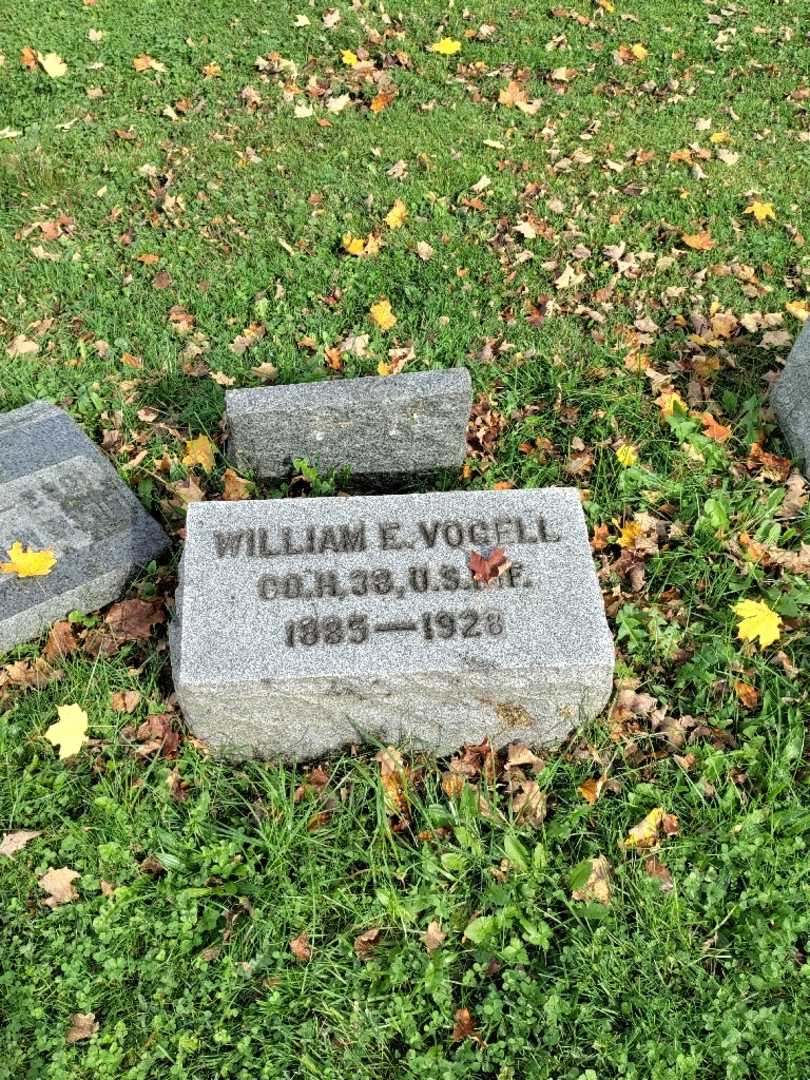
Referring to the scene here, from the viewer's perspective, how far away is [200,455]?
372 cm

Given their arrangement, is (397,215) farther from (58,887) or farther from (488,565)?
(58,887)

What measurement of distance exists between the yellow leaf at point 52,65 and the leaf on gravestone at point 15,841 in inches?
220

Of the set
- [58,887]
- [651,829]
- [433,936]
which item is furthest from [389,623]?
[58,887]

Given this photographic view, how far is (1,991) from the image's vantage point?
239cm

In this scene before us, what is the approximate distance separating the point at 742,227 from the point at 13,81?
5.13 m

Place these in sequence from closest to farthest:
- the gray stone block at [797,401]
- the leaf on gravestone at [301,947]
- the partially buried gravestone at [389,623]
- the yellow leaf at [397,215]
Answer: the leaf on gravestone at [301,947], the partially buried gravestone at [389,623], the gray stone block at [797,401], the yellow leaf at [397,215]

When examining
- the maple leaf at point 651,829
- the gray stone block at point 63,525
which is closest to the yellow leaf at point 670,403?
the maple leaf at point 651,829

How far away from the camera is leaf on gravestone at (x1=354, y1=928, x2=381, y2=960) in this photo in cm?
247

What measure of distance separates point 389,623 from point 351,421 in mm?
1090

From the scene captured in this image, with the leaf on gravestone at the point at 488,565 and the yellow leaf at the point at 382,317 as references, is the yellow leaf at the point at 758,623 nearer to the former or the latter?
the leaf on gravestone at the point at 488,565

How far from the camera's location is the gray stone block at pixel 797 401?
3703 mm

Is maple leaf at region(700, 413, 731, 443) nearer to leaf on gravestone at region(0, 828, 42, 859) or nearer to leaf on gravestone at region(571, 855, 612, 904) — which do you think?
leaf on gravestone at region(571, 855, 612, 904)

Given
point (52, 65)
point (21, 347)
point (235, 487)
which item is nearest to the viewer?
point (235, 487)

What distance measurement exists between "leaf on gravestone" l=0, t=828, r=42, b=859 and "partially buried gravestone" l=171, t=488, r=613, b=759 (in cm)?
62
